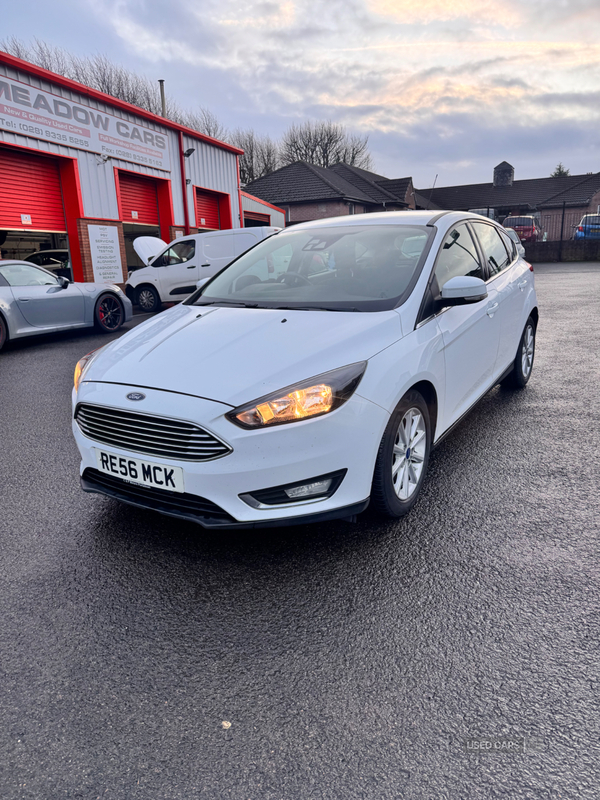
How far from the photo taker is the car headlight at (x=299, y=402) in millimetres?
2398

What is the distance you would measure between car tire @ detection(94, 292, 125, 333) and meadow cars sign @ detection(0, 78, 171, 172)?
18.8ft

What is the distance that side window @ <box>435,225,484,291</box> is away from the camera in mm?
3502

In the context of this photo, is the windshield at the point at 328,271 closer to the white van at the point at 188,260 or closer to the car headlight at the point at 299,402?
the car headlight at the point at 299,402

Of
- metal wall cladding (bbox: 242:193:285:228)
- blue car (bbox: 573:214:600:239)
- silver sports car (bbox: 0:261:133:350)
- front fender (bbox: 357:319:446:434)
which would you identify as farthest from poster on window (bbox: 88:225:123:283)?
blue car (bbox: 573:214:600:239)

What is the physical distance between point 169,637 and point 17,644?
58 centimetres

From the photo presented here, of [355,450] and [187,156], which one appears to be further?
[187,156]

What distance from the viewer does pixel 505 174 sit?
5828cm

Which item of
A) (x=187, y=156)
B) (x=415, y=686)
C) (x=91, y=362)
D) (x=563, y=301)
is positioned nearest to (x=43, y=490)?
(x=91, y=362)

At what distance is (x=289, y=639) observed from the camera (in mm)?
2193

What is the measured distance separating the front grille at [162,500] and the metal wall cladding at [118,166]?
13.1 metres

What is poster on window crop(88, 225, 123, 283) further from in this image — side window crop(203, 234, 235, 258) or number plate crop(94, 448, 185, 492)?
number plate crop(94, 448, 185, 492)

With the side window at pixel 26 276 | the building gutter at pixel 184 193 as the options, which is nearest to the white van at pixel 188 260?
the side window at pixel 26 276

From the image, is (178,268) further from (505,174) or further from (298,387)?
(505,174)

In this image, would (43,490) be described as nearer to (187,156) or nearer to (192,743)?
(192,743)
